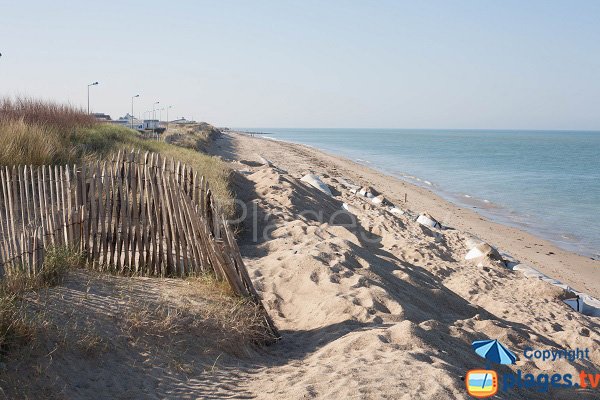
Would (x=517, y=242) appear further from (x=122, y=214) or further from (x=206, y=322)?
(x=206, y=322)

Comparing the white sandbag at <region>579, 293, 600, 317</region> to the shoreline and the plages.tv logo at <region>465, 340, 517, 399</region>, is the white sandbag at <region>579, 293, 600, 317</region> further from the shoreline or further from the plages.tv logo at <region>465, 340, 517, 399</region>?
the plages.tv logo at <region>465, 340, 517, 399</region>

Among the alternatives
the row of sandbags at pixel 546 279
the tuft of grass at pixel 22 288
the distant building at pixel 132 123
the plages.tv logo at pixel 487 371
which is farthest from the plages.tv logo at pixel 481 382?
the distant building at pixel 132 123

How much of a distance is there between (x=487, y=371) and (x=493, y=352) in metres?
0.67

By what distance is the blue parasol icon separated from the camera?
14.4 feet

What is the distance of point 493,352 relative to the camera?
176 inches

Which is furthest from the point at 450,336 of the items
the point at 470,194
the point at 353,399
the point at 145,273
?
the point at 470,194

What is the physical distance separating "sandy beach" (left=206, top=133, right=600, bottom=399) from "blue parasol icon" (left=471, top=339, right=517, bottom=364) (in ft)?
0.29

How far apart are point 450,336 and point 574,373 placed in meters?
1.11

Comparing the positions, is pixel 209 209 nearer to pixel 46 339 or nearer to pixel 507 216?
pixel 46 339

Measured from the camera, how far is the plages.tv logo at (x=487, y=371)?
343cm

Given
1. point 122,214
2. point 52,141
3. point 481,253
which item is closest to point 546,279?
point 481,253

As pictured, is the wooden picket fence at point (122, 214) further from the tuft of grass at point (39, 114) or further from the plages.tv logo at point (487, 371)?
the tuft of grass at point (39, 114)

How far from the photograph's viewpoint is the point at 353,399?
3.15 m

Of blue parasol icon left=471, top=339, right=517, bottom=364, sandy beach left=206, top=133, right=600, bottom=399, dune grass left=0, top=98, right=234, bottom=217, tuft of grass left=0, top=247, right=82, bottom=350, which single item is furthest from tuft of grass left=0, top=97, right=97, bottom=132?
blue parasol icon left=471, top=339, right=517, bottom=364
